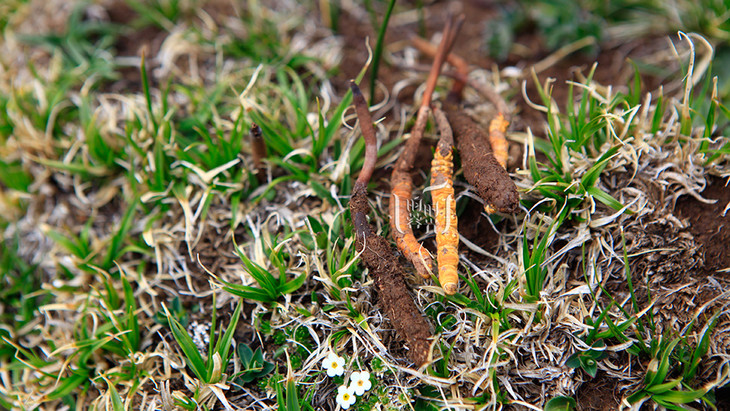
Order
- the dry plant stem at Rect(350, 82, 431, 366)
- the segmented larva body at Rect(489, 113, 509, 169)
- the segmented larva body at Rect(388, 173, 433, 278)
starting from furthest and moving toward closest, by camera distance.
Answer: the segmented larva body at Rect(489, 113, 509, 169) < the segmented larva body at Rect(388, 173, 433, 278) < the dry plant stem at Rect(350, 82, 431, 366)

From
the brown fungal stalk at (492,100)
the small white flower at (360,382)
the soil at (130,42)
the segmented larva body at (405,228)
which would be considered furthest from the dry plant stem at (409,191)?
the soil at (130,42)

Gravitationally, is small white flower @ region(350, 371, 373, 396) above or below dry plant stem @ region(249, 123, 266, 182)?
below

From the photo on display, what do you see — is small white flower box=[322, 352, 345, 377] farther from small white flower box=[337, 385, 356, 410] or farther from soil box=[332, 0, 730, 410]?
soil box=[332, 0, 730, 410]

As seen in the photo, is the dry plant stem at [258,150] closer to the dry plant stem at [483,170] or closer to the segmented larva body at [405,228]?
the segmented larva body at [405,228]

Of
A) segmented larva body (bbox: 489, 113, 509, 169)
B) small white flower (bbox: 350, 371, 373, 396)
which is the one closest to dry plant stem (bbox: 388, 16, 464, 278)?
segmented larva body (bbox: 489, 113, 509, 169)

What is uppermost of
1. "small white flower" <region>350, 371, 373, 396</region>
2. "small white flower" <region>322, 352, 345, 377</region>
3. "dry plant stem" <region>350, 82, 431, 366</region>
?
"dry plant stem" <region>350, 82, 431, 366</region>

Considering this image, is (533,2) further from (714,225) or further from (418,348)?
(418,348)

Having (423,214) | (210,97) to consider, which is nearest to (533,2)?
(423,214)

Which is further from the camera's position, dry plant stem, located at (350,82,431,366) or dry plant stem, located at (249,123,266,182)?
dry plant stem, located at (249,123,266,182)

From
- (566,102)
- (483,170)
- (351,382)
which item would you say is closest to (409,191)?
(483,170)
